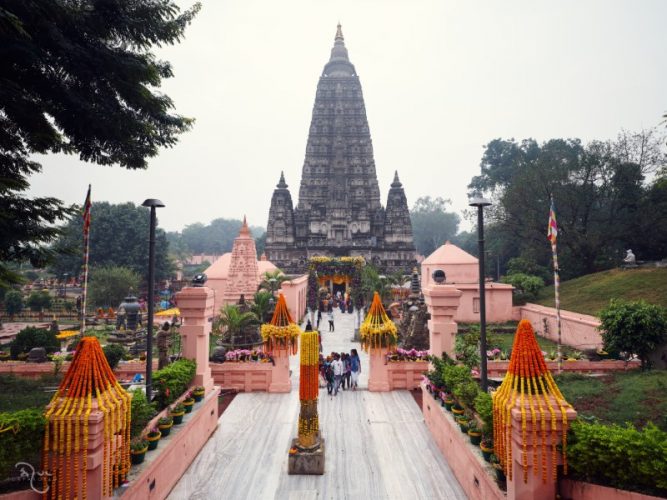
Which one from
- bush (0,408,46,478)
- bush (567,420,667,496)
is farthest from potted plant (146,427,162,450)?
bush (567,420,667,496)

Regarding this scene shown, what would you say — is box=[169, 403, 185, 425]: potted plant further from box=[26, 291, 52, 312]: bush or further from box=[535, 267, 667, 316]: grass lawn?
box=[26, 291, 52, 312]: bush

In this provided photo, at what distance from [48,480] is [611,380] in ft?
44.7

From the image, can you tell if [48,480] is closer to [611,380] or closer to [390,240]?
[611,380]

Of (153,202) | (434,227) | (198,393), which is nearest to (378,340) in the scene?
(198,393)

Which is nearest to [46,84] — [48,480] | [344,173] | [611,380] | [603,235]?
[48,480]

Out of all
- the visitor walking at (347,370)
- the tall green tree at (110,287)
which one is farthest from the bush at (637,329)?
the tall green tree at (110,287)

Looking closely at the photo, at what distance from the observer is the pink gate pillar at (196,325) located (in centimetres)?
1055

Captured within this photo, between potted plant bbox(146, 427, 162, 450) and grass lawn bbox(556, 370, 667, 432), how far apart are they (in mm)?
8026

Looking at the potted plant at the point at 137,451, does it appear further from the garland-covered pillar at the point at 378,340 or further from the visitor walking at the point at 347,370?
the visitor walking at the point at 347,370

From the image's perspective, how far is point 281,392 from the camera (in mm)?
13664

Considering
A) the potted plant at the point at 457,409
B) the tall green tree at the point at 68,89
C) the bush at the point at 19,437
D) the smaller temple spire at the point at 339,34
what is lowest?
the potted plant at the point at 457,409

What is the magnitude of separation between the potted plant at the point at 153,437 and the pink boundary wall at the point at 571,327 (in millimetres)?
17447

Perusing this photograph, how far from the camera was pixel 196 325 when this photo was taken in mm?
10664

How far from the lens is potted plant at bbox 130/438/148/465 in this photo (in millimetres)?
6609
